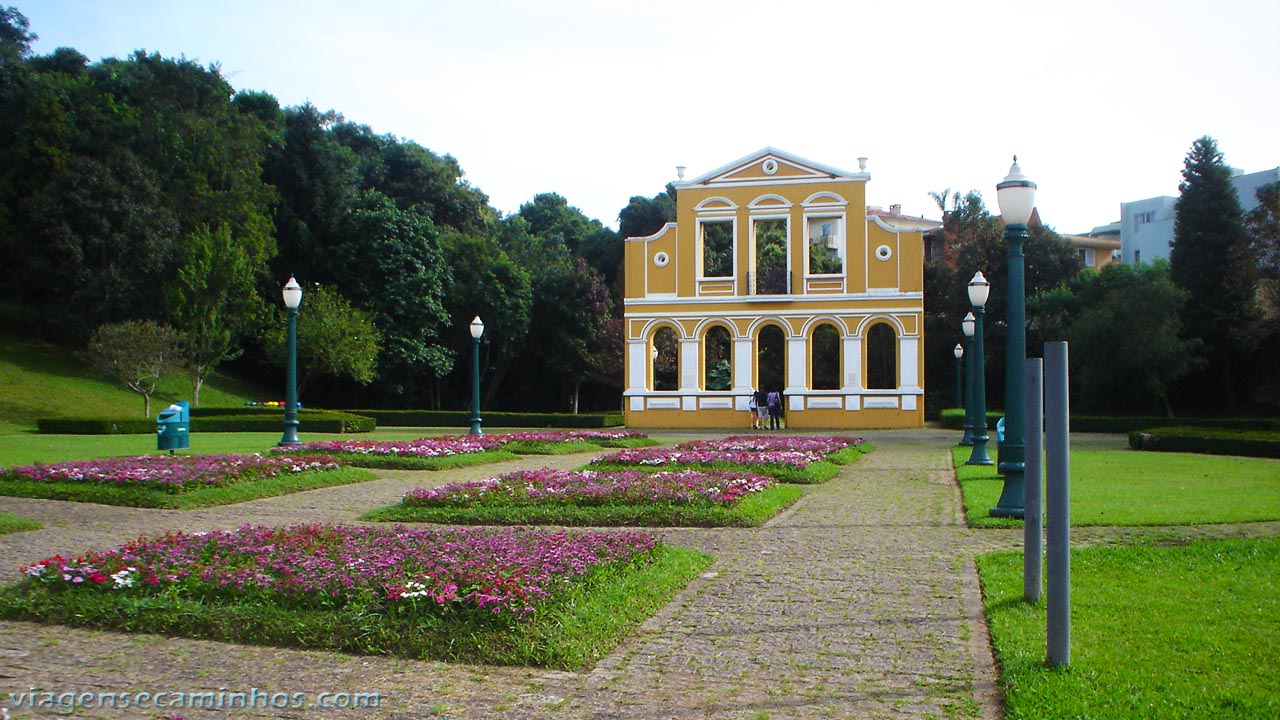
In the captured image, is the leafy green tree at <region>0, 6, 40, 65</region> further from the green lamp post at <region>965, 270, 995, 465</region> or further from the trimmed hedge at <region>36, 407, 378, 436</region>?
the green lamp post at <region>965, 270, 995, 465</region>

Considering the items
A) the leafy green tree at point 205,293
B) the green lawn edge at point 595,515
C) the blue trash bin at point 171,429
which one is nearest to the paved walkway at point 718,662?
the green lawn edge at point 595,515

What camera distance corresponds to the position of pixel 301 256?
164 feet

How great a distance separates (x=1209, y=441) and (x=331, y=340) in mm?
33051

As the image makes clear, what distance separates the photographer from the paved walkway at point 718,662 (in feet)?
15.7

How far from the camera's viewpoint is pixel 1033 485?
6.41 m

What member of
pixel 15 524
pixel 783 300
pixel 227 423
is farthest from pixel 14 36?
pixel 15 524

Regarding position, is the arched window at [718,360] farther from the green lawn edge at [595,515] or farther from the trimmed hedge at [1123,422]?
the green lawn edge at [595,515]

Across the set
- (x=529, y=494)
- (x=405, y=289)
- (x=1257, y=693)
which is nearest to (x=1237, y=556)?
(x=1257, y=693)

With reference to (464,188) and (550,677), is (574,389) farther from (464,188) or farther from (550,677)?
(550,677)

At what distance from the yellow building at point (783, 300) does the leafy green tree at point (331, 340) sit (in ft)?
39.7

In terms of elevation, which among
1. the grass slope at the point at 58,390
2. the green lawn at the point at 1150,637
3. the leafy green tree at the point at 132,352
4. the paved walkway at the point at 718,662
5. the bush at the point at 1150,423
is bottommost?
the paved walkway at the point at 718,662

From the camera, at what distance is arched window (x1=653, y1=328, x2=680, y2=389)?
2029 inches

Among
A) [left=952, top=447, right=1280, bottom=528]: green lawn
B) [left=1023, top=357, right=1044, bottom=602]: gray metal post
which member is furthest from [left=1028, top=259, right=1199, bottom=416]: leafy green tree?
[left=1023, top=357, right=1044, bottom=602]: gray metal post

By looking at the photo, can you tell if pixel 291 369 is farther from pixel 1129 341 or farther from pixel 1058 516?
pixel 1129 341
